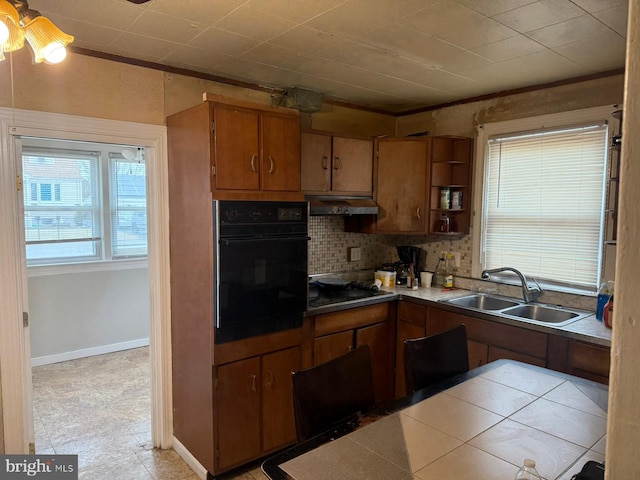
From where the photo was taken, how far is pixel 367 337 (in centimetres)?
314

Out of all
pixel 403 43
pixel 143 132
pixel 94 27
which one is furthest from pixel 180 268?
pixel 403 43

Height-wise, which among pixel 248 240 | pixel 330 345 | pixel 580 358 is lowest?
pixel 330 345

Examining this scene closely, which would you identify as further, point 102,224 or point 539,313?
point 102,224

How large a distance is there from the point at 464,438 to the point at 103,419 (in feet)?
9.42

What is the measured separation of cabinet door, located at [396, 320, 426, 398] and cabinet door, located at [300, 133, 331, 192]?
46.2 inches

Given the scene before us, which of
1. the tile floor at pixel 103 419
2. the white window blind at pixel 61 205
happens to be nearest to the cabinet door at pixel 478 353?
the tile floor at pixel 103 419

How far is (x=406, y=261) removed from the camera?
3830mm

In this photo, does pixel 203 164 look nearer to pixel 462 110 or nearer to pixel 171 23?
pixel 171 23

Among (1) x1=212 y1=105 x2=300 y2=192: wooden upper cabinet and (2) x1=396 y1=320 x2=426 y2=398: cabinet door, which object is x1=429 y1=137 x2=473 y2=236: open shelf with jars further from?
(1) x1=212 y1=105 x2=300 y2=192: wooden upper cabinet

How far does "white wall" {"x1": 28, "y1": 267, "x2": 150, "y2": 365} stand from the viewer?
4.25 m

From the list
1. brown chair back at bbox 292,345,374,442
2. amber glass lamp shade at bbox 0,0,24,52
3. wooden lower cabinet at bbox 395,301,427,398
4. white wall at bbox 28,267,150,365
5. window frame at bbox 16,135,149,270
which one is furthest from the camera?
window frame at bbox 16,135,149,270

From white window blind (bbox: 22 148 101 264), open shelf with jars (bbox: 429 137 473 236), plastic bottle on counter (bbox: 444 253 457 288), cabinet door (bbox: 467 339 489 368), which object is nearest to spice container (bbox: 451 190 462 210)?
open shelf with jars (bbox: 429 137 473 236)

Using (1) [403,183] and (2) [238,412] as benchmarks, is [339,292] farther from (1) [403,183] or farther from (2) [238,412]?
(2) [238,412]

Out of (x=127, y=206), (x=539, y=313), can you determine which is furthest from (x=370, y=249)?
(x=127, y=206)
